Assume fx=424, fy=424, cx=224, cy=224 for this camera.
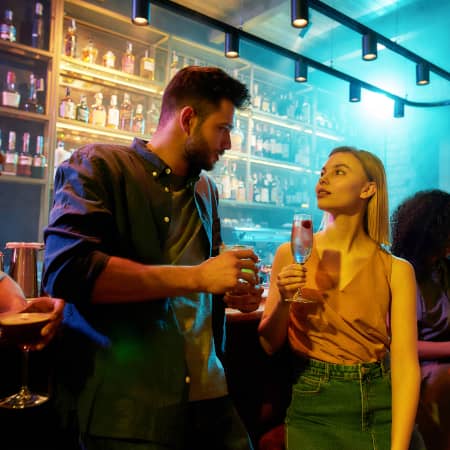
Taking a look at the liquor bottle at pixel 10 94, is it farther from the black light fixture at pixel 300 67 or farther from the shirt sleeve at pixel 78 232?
the shirt sleeve at pixel 78 232

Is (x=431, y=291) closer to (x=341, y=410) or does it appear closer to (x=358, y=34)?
(x=341, y=410)

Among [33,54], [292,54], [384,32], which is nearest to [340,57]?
[384,32]

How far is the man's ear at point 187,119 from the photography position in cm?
137

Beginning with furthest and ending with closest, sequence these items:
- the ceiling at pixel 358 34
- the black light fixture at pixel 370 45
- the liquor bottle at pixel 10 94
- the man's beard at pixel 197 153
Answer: the ceiling at pixel 358 34
the liquor bottle at pixel 10 94
the black light fixture at pixel 370 45
the man's beard at pixel 197 153

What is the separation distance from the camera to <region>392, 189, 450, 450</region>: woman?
5.71ft

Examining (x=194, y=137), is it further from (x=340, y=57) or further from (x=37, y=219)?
(x=340, y=57)

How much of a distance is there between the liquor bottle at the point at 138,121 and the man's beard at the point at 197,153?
8.22 feet

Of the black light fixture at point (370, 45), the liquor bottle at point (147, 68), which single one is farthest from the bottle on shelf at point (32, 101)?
the black light fixture at point (370, 45)

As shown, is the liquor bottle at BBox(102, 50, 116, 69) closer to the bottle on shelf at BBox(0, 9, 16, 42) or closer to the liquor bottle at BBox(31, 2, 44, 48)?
the liquor bottle at BBox(31, 2, 44, 48)

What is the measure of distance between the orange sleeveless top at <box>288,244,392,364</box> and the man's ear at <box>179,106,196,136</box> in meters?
0.70

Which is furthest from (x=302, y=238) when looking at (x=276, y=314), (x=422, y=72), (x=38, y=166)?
(x=422, y=72)

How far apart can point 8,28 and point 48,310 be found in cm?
275

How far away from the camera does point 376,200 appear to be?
1611 millimetres

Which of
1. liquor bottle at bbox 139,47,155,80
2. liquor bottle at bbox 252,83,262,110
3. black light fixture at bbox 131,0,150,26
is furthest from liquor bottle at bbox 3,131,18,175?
liquor bottle at bbox 252,83,262,110
